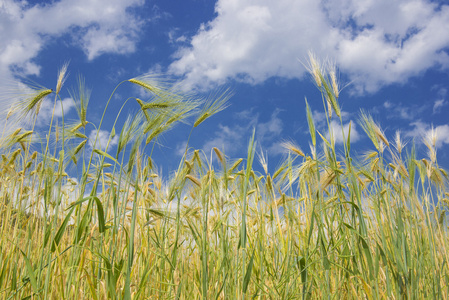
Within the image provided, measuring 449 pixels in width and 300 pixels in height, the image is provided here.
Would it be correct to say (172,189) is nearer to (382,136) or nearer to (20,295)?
(20,295)

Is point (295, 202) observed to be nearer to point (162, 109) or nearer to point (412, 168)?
point (412, 168)

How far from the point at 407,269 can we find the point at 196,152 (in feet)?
4.69

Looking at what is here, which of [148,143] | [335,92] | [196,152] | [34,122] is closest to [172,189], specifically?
[196,152]

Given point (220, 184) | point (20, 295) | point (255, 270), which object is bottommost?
point (20, 295)

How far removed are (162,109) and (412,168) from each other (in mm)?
1536

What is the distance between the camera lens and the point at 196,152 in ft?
8.03

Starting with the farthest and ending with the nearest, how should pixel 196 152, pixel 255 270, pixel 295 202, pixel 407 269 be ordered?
pixel 295 202, pixel 196 152, pixel 255 270, pixel 407 269

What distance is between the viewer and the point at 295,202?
2.71 meters

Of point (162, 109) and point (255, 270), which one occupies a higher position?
point (162, 109)

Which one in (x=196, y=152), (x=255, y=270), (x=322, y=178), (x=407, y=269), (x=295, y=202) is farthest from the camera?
(x=295, y=202)

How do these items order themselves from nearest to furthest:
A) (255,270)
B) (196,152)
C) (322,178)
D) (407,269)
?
(407,269) < (322,178) < (255,270) < (196,152)

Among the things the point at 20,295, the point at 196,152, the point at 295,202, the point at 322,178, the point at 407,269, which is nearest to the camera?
the point at 407,269

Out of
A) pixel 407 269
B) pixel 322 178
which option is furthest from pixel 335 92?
pixel 407 269

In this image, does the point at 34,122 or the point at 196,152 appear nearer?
the point at 34,122
